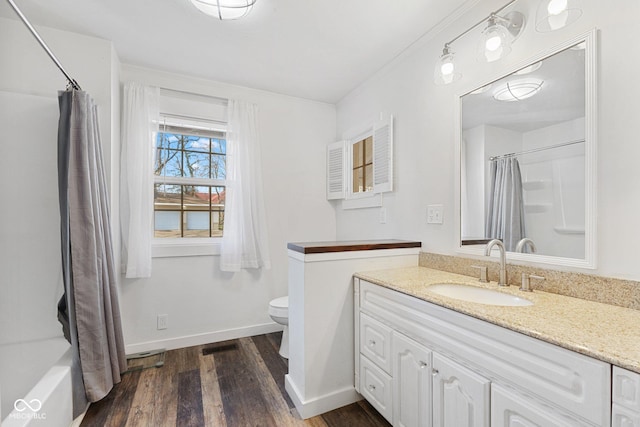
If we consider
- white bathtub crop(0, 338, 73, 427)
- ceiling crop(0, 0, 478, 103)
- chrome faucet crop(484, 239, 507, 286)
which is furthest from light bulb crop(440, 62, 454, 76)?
white bathtub crop(0, 338, 73, 427)

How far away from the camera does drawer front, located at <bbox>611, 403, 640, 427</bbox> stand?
631 mm

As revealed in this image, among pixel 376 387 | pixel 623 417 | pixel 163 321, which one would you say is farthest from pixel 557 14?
pixel 163 321

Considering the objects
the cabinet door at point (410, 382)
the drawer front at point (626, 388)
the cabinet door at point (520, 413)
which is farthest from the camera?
the cabinet door at point (410, 382)

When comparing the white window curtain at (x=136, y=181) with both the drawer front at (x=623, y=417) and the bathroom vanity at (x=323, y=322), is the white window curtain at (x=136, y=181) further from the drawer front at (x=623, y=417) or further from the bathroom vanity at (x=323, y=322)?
the drawer front at (x=623, y=417)

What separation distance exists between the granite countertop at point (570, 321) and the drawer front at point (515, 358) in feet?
0.09

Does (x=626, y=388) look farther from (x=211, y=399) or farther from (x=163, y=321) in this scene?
(x=163, y=321)

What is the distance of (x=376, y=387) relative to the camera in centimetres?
149

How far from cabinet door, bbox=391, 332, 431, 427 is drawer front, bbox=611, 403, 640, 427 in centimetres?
57

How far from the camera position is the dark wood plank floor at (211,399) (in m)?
1.52

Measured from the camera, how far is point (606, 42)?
3.57 feet

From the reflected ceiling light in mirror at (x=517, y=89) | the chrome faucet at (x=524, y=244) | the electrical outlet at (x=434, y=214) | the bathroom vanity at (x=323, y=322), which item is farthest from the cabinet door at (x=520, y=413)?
the reflected ceiling light in mirror at (x=517, y=89)

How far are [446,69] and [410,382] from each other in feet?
5.32

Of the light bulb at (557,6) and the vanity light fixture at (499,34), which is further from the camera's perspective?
the vanity light fixture at (499,34)

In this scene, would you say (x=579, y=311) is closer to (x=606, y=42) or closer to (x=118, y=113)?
(x=606, y=42)
